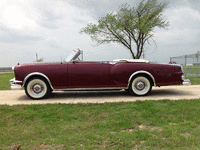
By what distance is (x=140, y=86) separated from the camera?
5902 millimetres

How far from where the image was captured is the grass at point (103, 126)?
2685mm

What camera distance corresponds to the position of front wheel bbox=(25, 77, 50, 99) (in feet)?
18.5

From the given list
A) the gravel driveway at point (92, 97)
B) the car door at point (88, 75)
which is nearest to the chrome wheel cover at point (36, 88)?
the gravel driveway at point (92, 97)

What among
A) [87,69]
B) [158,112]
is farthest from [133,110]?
[87,69]

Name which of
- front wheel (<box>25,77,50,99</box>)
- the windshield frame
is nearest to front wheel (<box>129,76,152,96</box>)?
the windshield frame

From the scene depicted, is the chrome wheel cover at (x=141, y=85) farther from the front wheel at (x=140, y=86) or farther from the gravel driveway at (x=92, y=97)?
the gravel driveway at (x=92, y=97)

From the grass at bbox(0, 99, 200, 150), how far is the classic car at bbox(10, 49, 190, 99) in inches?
43.3

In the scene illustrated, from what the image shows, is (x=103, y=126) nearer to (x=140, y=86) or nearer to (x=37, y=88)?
(x=140, y=86)

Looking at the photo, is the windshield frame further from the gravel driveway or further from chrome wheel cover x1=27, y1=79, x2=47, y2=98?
the gravel driveway

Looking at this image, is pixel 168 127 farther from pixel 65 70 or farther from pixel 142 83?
pixel 65 70

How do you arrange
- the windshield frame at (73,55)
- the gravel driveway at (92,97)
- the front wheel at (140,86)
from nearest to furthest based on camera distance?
the gravel driveway at (92,97)
the front wheel at (140,86)
the windshield frame at (73,55)

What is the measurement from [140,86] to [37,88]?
3.39 meters

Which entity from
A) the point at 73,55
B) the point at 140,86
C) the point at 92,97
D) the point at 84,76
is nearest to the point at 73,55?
the point at 73,55

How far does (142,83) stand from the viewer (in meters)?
5.90
